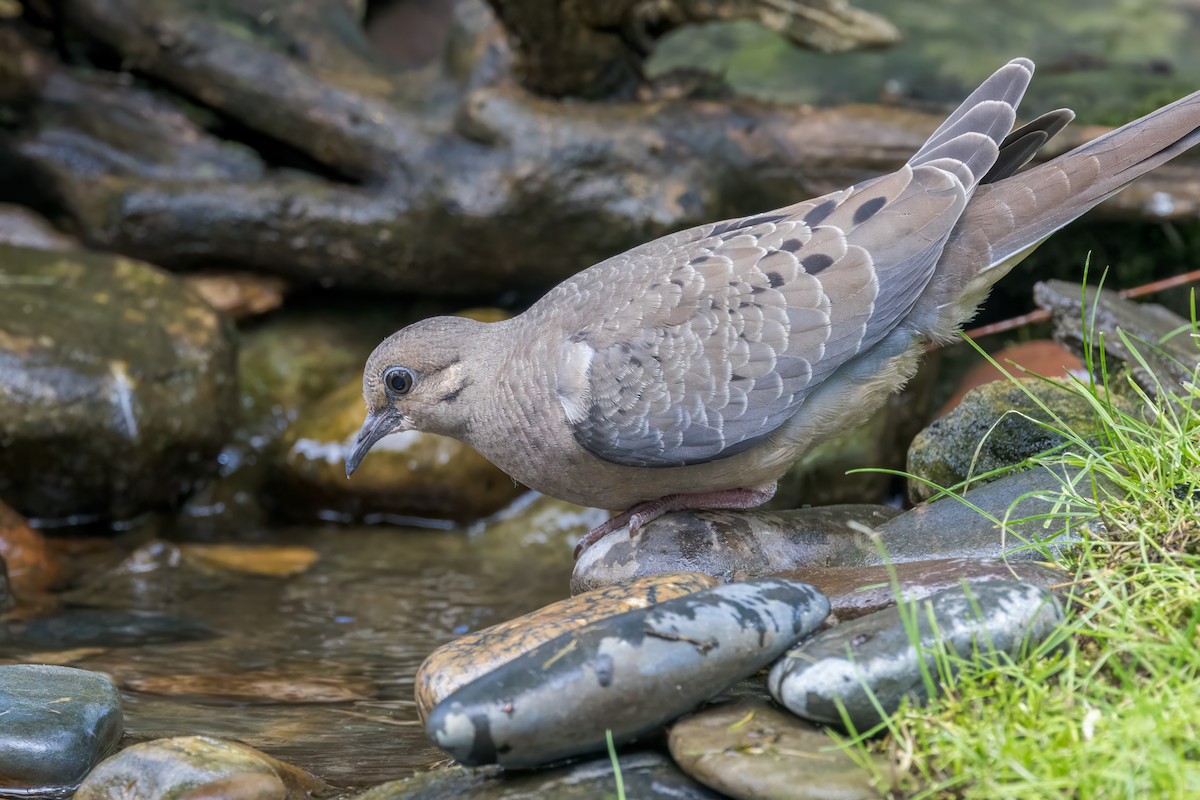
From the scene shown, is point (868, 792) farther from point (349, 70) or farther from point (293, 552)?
point (349, 70)

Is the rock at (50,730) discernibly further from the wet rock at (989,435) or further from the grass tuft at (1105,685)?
A: the wet rock at (989,435)

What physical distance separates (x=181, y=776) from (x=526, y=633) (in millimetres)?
995

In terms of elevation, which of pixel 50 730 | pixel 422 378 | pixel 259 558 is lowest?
pixel 259 558

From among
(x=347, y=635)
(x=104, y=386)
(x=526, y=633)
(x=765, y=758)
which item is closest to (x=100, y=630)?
(x=347, y=635)

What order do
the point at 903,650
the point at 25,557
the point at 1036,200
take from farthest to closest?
the point at 25,557, the point at 1036,200, the point at 903,650

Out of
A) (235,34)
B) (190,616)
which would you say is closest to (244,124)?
(235,34)

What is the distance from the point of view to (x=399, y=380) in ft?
14.8

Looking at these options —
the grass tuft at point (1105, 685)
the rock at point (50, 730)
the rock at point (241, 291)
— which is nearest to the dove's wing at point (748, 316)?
the grass tuft at point (1105, 685)

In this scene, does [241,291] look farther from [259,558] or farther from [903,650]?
[903,650]

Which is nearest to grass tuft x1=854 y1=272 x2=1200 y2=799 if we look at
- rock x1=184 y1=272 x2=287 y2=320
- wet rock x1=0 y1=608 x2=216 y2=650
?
wet rock x1=0 y1=608 x2=216 y2=650

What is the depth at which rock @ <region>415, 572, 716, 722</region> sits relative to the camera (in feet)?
11.0

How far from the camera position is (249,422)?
765cm

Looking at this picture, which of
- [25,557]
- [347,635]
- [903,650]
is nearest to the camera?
[903,650]

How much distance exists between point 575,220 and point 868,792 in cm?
475
